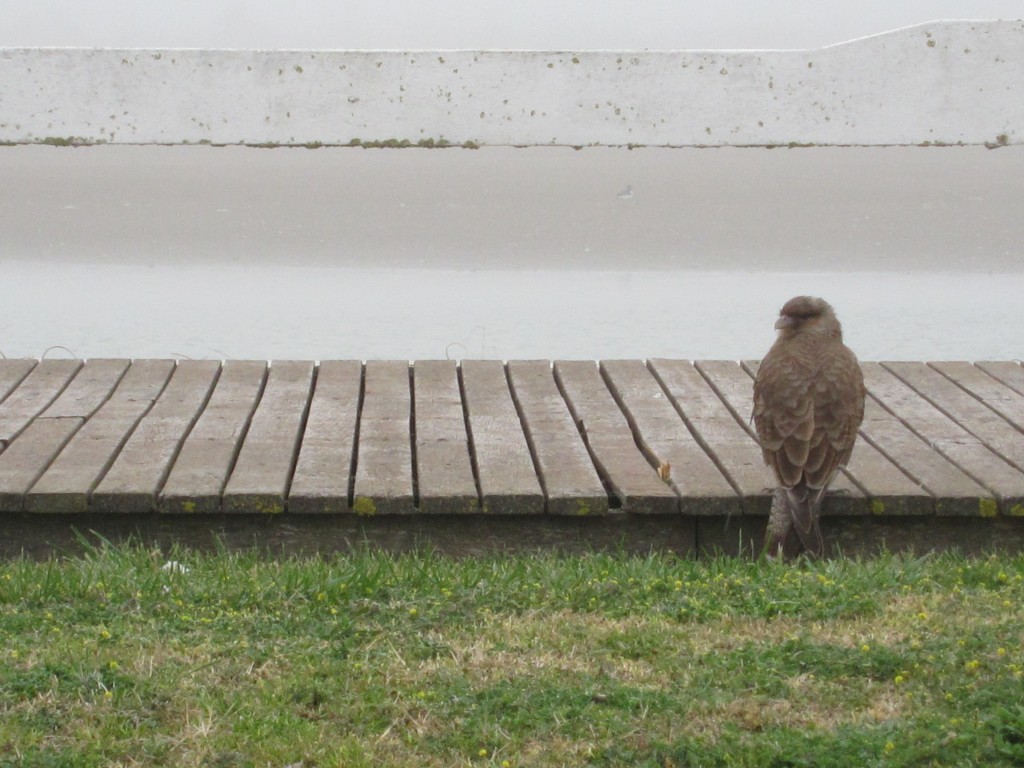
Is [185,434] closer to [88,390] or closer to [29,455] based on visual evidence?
[29,455]

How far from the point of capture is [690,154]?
889 centimetres

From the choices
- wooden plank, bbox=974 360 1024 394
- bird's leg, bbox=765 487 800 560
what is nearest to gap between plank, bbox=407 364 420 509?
bird's leg, bbox=765 487 800 560

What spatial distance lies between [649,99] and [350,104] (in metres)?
1.49

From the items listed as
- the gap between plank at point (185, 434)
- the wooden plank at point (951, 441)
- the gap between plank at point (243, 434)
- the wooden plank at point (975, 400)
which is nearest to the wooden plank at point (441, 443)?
the gap between plank at point (243, 434)

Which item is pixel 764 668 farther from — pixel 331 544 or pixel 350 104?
pixel 350 104

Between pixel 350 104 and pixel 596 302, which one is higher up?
pixel 350 104

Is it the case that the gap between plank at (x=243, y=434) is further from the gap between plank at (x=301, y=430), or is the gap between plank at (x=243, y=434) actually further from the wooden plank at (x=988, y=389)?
the wooden plank at (x=988, y=389)

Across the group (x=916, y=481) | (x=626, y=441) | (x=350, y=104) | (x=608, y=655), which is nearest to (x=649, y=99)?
(x=350, y=104)

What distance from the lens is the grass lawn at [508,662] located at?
329 cm

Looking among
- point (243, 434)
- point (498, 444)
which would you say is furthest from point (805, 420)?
point (243, 434)

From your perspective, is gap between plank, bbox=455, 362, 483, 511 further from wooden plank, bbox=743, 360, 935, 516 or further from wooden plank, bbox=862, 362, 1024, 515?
wooden plank, bbox=862, 362, 1024, 515

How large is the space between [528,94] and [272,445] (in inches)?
100

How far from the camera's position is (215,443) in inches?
223

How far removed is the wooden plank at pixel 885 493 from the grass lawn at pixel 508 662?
0.29 meters
